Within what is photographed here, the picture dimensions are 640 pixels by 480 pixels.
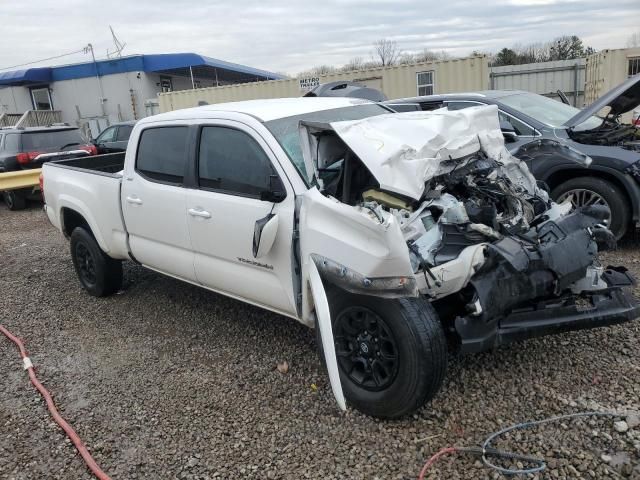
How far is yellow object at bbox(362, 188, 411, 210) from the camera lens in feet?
9.85

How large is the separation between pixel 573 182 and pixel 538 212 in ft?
7.74

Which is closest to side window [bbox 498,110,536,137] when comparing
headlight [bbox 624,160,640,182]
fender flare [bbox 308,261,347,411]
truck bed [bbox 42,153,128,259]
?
headlight [bbox 624,160,640,182]

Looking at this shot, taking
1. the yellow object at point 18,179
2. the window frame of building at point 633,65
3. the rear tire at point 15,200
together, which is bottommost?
the rear tire at point 15,200

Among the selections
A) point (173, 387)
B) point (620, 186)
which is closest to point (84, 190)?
point (173, 387)

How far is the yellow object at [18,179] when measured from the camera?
10086 millimetres

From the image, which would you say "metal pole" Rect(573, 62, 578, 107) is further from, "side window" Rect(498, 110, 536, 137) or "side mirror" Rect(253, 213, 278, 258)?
"side mirror" Rect(253, 213, 278, 258)

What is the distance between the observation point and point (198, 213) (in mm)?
3783

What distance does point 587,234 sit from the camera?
3184 millimetres

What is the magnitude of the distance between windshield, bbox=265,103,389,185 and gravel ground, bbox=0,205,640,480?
1412 mm

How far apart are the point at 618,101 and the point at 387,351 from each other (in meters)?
4.01

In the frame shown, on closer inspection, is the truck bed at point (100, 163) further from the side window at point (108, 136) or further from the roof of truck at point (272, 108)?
the side window at point (108, 136)

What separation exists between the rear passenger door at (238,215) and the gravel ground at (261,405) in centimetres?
59

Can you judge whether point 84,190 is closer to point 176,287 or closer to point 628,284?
point 176,287

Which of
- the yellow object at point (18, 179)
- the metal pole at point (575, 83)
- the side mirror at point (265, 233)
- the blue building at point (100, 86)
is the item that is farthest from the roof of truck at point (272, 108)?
the blue building at point (100, 86)
